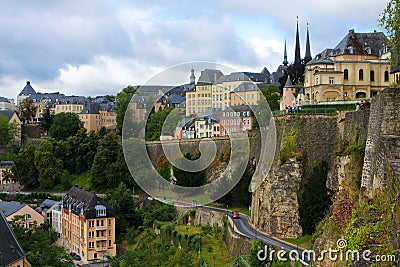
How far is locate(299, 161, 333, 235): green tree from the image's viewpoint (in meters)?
28.2

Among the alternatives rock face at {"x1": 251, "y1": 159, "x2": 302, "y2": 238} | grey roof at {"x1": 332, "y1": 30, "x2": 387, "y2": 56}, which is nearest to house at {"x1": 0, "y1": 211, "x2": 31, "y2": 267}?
rock face at {"x1": 251, "y1": 159, "x2": 302, "y2": 238}

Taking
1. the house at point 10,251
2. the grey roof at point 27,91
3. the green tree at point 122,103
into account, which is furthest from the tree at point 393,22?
the grey roof at point 27,91

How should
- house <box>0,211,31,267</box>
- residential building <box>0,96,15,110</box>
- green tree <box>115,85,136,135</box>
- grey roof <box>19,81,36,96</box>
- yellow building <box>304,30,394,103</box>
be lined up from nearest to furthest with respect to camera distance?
house <box>0,211,31,267</box>, yellow building <box>304,30,394,103</box>, green tree <box>115,85,136,135</box>, grey roof <box>19,81,36,96</box>, residential building <box>0,96,15,110</box>

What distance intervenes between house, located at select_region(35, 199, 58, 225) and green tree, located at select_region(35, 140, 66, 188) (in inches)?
332

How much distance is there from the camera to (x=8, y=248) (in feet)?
108

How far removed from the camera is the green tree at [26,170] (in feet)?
231

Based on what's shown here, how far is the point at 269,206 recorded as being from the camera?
30984 mm

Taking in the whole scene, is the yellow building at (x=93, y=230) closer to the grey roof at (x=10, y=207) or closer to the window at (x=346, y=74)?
the grey roof at (x=10, y=207)

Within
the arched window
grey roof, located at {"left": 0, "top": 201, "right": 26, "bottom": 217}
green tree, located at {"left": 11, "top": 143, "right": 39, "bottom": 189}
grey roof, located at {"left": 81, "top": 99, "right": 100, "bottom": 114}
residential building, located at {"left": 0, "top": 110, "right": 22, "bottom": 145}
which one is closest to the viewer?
the arched window

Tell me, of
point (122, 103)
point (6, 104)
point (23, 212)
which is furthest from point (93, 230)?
point (6, 104)

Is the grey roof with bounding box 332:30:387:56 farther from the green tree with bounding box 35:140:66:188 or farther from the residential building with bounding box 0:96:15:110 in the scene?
the residential building with bounding box 0:96:15:110

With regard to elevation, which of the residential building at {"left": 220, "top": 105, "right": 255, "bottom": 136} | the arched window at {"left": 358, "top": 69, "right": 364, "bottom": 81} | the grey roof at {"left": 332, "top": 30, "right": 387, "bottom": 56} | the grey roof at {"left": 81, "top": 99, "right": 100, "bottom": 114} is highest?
the grey roof at {"left": 332, "top": 30, "right": 387, "bottom": 56}

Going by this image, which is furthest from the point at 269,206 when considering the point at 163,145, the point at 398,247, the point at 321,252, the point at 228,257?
the point at 163,145

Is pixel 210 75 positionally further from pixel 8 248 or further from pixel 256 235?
pixel 8 248
